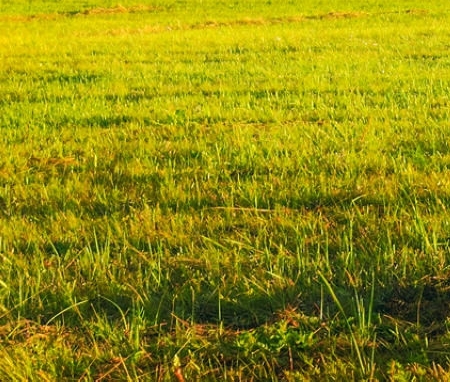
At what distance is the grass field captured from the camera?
7.61ft

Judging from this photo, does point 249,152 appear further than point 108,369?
Yes

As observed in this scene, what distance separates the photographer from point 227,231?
3.40 m

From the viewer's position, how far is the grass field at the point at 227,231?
7.61 feet

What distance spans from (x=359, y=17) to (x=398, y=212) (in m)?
20.4

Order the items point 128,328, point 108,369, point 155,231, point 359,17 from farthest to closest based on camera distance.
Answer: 1. point 359,17
2. point 155,231
3. point 128,328
4. point 108,369

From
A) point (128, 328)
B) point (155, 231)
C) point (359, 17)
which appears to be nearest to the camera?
point (128, 328)

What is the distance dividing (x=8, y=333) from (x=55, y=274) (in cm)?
45

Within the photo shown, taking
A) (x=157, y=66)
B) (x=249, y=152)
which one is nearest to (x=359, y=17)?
(x=157, y=66)

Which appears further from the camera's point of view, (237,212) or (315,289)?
(237,212)

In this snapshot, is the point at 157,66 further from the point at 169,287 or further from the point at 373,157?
the point at 169,287

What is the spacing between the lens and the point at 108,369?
2258mm

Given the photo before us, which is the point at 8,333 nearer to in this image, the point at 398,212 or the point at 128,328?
the point at 128,328

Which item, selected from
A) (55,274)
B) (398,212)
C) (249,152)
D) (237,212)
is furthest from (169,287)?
(249,152)

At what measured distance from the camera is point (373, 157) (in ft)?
15.3
